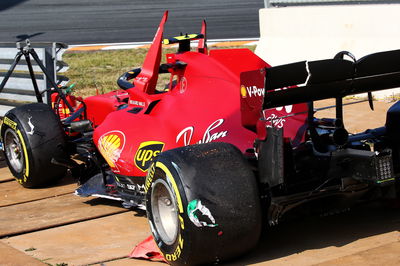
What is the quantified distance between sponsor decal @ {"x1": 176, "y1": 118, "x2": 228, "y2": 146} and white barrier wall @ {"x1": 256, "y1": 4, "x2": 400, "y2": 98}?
5.44m

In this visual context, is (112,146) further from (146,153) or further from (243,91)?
(243,91)

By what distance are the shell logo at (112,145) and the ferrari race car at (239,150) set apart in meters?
0.01

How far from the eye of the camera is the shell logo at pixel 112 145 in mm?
7137

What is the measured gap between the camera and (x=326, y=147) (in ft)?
19.6

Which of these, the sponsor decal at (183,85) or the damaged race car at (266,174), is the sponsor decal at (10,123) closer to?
the sponsor decal at (183,85)

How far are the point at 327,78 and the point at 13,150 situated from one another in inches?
168

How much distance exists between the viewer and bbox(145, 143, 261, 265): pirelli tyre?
17.5 ft

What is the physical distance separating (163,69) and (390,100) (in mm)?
4772

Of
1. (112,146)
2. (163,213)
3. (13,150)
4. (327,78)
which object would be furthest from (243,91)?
(13,150)

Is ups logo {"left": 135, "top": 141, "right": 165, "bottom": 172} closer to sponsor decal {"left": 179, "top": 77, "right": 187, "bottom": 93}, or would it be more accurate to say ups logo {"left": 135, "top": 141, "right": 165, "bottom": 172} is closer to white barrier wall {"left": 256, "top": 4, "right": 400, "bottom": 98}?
sponsor decal {"left": 179, "top": 77, "right": 187, "bottom": 93}

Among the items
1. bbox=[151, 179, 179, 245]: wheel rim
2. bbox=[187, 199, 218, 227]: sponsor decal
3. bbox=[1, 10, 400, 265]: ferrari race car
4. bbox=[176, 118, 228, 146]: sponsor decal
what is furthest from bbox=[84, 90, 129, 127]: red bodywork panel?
bbox=[187, 199, 218, 227]: sponsor decal

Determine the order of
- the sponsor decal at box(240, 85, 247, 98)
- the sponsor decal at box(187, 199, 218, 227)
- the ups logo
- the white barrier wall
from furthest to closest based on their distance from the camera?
Answer: the white barrier wall
the ups logo
the sponsor decal at box(240, 85, 247, 98)
the sponsor decal at box(187, 199, 218, 227)

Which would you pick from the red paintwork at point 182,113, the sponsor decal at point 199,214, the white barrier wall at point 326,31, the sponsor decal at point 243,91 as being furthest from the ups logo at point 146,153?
the white barrier wall at point 326,31

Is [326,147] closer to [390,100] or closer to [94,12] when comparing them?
[390,100]
